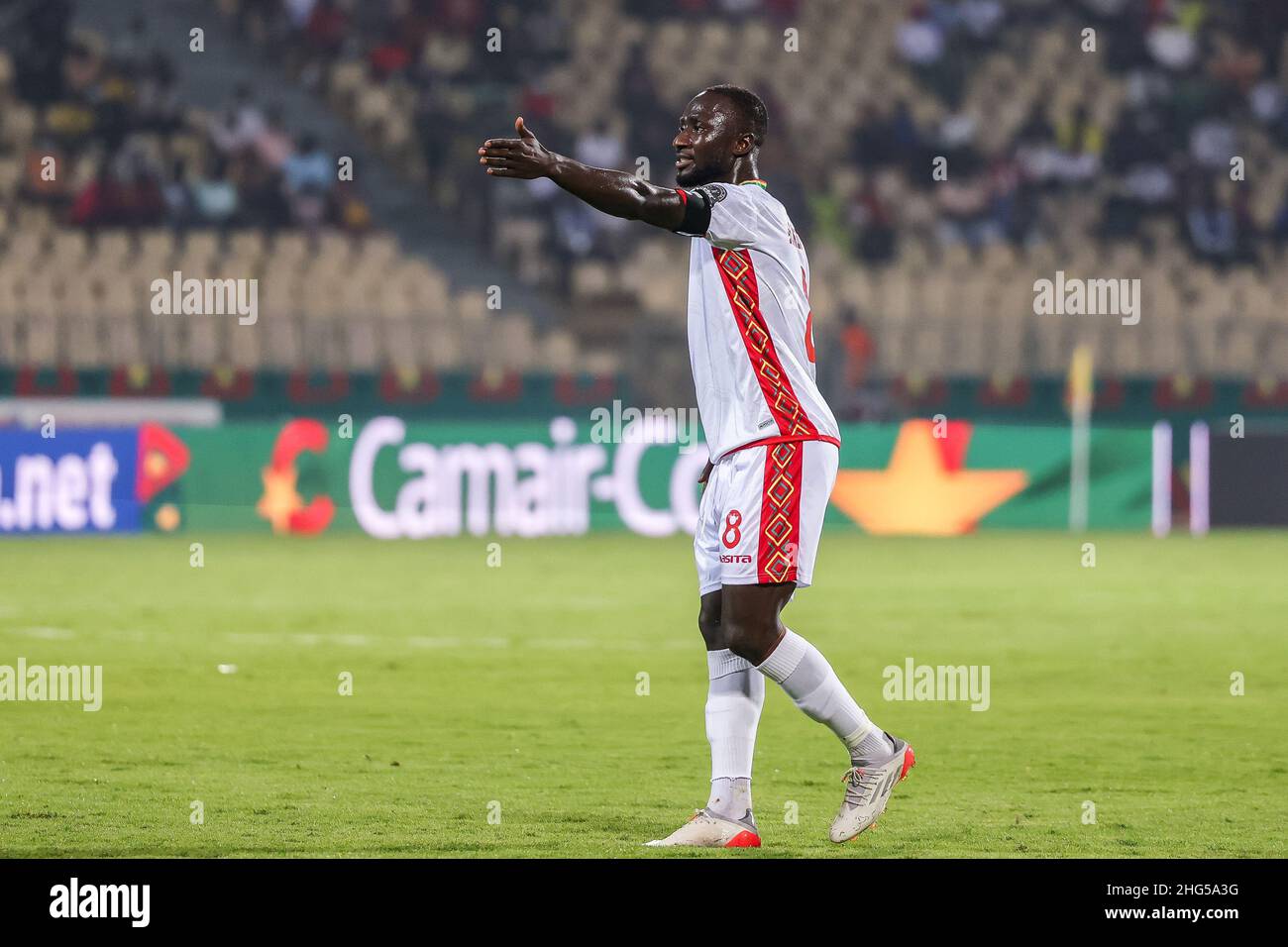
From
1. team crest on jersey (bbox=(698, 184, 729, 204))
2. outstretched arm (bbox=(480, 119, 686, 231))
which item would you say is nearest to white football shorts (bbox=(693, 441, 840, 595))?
team crest on jersey (bbox=(698, 184, 729, 204))

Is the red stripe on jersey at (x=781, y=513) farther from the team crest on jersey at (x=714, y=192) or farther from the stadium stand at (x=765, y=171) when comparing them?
the stadium stand at (x=765, y=171)

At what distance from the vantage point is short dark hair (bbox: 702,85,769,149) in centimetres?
626

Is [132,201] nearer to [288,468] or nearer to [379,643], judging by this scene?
[288,468]

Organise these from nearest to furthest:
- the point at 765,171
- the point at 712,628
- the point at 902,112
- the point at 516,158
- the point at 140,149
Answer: the point at 516,158 → the point at 712,628 → the point at 140,149 → the point at 765,171 → the point at 902,112

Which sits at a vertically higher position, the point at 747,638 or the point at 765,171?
the point at 765,171

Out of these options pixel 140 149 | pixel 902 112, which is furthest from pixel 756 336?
pixel 902 112

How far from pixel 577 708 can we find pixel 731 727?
3065mm

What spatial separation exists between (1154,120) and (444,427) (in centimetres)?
1236

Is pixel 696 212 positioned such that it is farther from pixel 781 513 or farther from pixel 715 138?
pixel 781 513

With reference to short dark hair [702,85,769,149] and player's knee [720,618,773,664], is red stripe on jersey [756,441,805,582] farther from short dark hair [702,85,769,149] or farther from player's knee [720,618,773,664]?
short dark hair [702,85,769,149]

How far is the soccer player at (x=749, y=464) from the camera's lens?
6070 millimetres

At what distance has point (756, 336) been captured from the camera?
6152 millimetres
